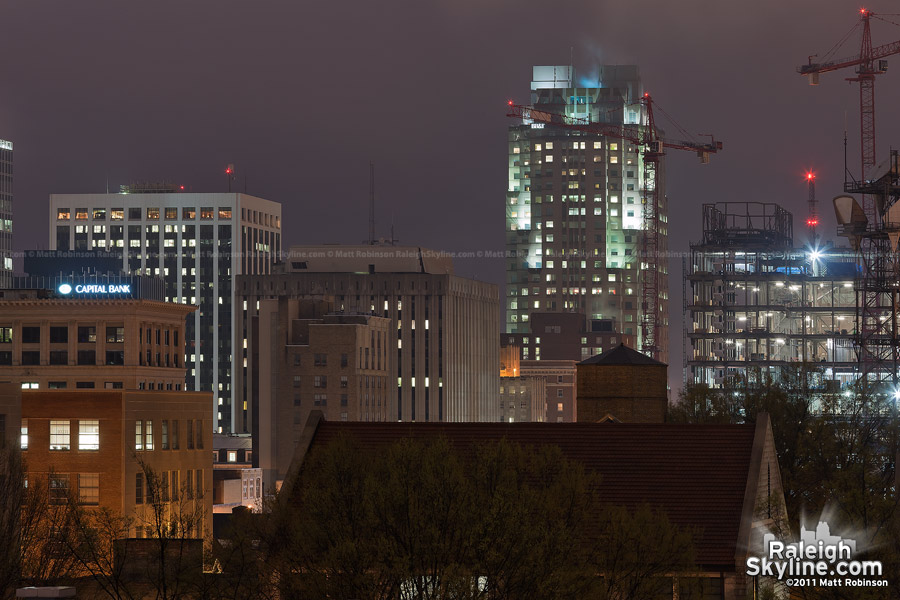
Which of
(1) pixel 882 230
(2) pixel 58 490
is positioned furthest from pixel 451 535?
(1) pixel 882 230

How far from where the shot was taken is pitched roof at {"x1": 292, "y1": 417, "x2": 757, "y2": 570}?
197 ft

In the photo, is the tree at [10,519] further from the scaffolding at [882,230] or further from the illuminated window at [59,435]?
the scaffolding at [882,230]

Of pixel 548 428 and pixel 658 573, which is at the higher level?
pixel 548 428

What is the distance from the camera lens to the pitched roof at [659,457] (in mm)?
60188

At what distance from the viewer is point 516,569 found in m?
49.1

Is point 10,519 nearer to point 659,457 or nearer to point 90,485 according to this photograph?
point 659,457

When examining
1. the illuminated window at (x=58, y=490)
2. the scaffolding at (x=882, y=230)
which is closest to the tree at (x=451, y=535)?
the illuminated window at (x=58, y=490)

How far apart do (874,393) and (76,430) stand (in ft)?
257

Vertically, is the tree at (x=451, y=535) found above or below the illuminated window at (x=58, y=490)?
above

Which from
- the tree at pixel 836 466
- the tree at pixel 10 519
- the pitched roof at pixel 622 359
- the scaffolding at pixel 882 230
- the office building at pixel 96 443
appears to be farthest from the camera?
the scaffolding at pixel 882 230

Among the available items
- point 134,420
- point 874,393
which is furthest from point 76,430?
point 874,393

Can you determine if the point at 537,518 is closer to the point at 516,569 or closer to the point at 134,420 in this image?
the point at 516,569

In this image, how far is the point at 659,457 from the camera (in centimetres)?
6312

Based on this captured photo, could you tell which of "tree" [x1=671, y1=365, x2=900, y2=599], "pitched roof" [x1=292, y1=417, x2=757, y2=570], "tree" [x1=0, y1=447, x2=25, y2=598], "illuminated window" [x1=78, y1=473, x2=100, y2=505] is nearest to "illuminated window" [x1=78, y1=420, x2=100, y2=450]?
"illuminated window" [x1=78, y1=473, x2=100, y2=505]
